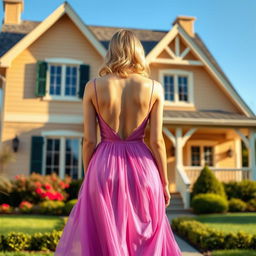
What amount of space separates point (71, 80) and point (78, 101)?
40.0 inches

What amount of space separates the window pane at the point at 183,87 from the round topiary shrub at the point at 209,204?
5907mm

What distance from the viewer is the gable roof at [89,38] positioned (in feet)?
44.4

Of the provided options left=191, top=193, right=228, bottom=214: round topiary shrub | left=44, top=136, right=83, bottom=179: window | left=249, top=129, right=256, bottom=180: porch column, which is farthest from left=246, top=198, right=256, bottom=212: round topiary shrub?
left=44, top=136, right=83, bottom=179: window

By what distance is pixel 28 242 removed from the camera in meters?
5.47

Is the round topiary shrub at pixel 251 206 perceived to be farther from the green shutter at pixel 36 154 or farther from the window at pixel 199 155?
the green shutter at pixel 36 154

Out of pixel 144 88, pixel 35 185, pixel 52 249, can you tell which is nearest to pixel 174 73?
pixel 35 185

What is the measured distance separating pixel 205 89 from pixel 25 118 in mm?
7974

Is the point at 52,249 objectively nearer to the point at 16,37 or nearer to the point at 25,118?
the point at 25,118

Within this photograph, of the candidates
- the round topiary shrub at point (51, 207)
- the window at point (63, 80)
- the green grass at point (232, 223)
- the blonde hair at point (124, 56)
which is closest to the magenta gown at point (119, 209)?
the blonde hair at point (124, 56)

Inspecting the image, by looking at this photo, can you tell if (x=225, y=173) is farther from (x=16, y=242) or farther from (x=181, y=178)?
(x=16, y=242)

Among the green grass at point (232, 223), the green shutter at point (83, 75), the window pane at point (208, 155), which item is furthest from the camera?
the window pane at point (208, 155)

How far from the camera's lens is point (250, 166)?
13.5m

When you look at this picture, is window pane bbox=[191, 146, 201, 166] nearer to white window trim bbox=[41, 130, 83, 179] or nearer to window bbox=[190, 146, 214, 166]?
window bbox=[190, 146, 214, 166]

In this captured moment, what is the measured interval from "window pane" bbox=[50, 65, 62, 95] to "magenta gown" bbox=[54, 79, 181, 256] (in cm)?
1163
